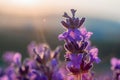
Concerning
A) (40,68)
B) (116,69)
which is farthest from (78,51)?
(40,68)

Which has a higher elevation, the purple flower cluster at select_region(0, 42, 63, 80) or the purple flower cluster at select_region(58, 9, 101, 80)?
the purple flower cluster at select_region(58, 9, 101, 80)

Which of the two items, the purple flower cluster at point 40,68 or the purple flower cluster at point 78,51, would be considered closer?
the purple flower cluster at point 78,51

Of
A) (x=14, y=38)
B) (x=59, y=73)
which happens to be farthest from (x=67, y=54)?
(x=14, y=38)

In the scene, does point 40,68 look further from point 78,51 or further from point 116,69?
point 78,51

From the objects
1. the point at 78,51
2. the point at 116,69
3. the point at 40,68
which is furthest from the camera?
the point at 40,68

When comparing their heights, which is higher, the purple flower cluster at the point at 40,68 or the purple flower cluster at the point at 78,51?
the purple flower cluster at the point at 78,51

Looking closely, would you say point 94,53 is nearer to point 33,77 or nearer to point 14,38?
point 33,77

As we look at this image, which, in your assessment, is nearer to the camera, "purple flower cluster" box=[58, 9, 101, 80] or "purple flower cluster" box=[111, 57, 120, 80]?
"purple flower cluster" box=[58, 9, 101, 80]

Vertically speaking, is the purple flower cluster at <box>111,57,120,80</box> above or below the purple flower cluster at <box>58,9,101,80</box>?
below
